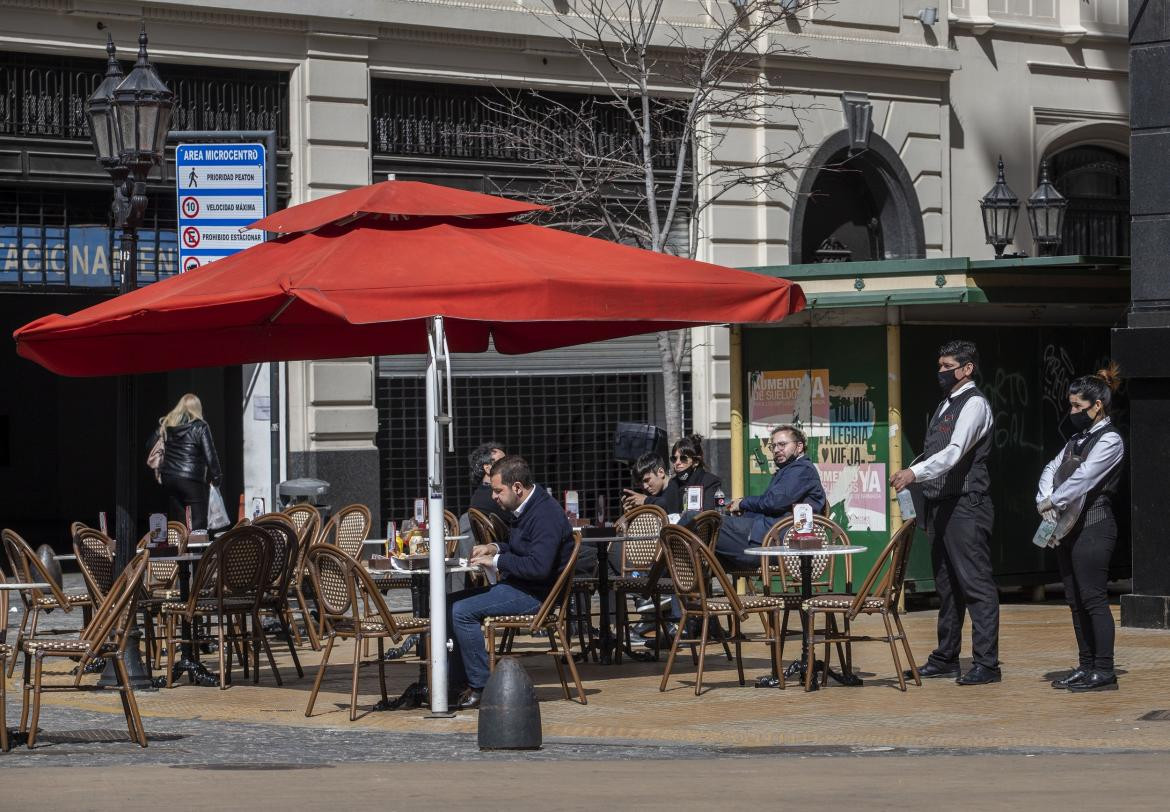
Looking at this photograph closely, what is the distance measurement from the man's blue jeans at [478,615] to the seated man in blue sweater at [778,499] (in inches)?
93.5

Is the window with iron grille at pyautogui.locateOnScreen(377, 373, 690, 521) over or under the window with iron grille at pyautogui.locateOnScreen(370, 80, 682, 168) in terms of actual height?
under

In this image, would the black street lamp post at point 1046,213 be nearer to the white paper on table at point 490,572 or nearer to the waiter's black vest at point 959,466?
the white paper on table at point 490,572

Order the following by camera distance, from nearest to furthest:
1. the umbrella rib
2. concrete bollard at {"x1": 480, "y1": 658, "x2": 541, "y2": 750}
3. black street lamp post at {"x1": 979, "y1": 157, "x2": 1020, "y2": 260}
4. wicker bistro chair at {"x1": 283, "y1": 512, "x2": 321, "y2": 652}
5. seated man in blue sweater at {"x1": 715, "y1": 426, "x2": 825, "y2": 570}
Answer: concrete bollard at {"x1": 480, "y1": 658, "x2": 541, "y2": 750} < the umbrella rib < seated man in blue sweater at {"x1": 715, "y1": 426, "x2": 825, "y2": 570} < wicker bistro chair at {"x1": 283, "y1": 512, "x2": 321, "y2": 652} < black street lamp post at {"x1": 979, "y1": 157, "x2": 1020, "y2": 260}


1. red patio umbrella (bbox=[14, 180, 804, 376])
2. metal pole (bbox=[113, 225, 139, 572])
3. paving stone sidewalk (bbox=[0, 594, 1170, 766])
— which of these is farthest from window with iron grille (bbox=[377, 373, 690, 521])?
red patio umbrella (bbox=[14, 180, 804, 376])

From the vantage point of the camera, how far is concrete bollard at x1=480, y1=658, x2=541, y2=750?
9500 mm

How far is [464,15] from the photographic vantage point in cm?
2077

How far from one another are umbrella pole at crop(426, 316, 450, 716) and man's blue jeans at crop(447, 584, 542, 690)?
16 centimetres

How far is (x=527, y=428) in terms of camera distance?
2161 cm

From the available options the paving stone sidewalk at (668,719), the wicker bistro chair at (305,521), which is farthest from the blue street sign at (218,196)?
the paving stone sidewalk at (668,719)

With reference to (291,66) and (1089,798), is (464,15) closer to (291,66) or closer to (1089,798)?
(291,66)

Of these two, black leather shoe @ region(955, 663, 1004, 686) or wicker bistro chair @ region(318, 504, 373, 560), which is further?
wicker bistro chair @ region(318, 504, 373, 560)

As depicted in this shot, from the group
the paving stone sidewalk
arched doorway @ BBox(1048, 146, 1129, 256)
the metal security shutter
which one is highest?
arched doorway @ BBox(1048, 146, 1129, 256)

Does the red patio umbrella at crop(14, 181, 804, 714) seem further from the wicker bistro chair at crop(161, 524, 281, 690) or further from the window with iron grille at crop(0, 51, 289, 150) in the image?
the window with iron grille at crop(0, 51, 289, 150)

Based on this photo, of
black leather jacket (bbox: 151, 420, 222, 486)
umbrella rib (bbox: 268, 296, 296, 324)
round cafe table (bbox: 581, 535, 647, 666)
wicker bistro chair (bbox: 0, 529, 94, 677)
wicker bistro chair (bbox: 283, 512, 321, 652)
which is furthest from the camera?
black leather jacket (bbox: 151, 420, 222, 486)
